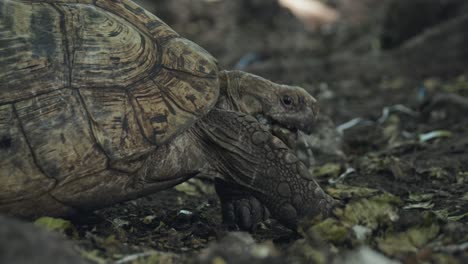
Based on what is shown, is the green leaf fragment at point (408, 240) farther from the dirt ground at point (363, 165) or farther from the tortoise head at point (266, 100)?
the tortoise head at point (266, 100)

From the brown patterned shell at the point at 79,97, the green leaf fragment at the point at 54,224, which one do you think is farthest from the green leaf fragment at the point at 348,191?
the green leaf fragment at the point at 54,224

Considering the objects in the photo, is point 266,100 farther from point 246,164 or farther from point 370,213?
point 370,213

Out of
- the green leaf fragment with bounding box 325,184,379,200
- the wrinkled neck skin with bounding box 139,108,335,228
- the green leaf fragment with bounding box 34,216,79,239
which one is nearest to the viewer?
the green leaf fragment with bounding box 34,216,79,239

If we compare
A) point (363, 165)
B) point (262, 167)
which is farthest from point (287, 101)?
point (363, 165)

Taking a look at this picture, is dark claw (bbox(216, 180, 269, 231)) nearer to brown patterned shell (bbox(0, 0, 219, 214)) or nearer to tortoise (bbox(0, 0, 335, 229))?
tortoise (bbox(0, 0, 335, 229))

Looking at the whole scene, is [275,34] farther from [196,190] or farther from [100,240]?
[100,240]

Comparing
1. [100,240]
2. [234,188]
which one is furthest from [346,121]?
[100,240]

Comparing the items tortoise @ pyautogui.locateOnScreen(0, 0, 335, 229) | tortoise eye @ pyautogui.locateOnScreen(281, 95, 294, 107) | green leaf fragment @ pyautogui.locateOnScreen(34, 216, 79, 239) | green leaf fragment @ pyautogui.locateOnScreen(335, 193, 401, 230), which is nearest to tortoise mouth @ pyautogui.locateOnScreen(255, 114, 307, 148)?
tortoise eye @ pyautogui.locateOnScreen(281, 95, 294, 107)
